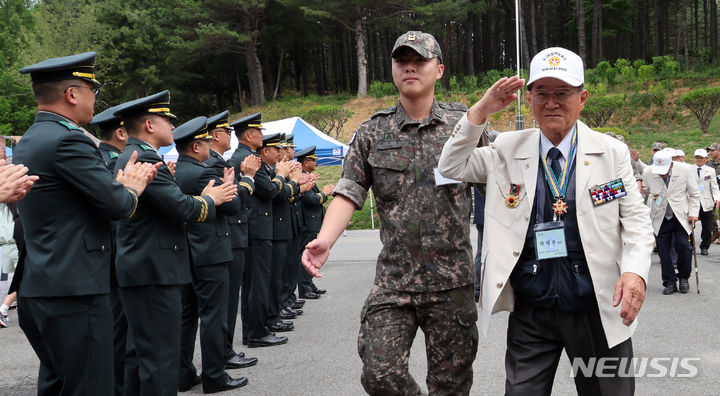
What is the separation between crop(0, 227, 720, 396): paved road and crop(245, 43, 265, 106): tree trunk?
38530 millimetres

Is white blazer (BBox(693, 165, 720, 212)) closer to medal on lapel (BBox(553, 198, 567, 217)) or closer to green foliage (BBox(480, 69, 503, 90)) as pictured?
medal on lapel (BBox(553, 198, 567, 217))

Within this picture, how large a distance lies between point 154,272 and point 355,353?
2.65 metres

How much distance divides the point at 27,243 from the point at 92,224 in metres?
0.36

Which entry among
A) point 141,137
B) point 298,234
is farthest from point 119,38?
point 141,137

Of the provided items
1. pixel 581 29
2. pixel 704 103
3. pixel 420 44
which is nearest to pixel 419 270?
pixel 420 44

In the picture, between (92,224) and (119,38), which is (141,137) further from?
(119,38)

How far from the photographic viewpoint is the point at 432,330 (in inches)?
126

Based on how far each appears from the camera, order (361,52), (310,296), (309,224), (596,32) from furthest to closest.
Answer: (596,32) < (361,52) < (309,224) < (310,296)

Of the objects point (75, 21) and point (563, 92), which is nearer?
point (563, 92)

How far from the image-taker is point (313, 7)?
137ft

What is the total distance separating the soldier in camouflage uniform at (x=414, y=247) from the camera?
3.11 meters

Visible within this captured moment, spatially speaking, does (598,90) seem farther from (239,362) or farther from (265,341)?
(239,362)

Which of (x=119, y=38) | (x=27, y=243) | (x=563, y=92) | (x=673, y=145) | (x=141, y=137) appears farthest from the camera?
(x=119, y=38)

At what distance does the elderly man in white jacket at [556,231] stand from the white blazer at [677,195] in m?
7.08
